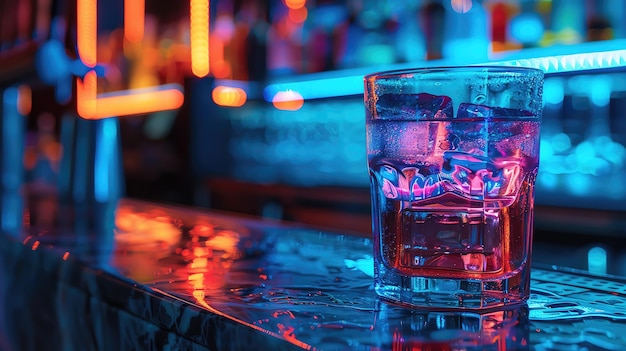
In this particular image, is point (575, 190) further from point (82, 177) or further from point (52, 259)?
point (52, 259)

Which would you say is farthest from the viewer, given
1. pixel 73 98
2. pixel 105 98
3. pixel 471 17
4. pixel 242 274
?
pixel 105 98

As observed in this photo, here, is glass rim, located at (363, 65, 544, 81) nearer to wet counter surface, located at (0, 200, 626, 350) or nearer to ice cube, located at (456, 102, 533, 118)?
ice cube, located at (456, 102, 533, 118)

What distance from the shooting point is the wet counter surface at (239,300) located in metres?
0.42

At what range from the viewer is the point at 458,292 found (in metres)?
0.48

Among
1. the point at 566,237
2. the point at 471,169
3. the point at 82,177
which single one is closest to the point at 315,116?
the point at 566,237

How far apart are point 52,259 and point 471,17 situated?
201cm

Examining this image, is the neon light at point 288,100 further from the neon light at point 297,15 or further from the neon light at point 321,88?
the neon light at point 297,15

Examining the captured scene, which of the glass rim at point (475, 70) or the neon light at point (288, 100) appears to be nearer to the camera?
the glass rim at point (475, 70)

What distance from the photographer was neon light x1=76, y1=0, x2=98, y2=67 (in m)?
4.05

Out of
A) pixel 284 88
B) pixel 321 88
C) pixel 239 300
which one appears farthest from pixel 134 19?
pixel 239 300

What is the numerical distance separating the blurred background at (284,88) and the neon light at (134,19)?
0.01 meters

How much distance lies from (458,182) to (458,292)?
8 centimetres

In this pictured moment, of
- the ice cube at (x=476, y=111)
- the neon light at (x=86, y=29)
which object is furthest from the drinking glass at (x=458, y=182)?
the neon light at (x=86, y=29)

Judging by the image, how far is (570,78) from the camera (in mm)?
2246
